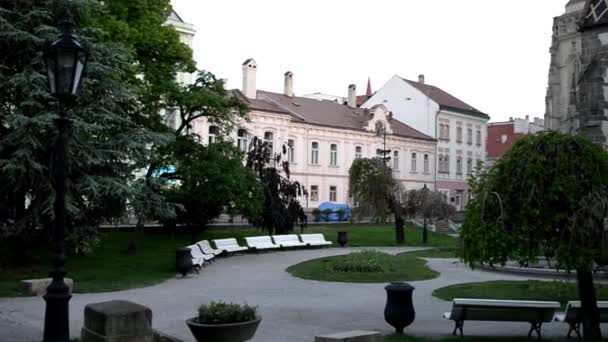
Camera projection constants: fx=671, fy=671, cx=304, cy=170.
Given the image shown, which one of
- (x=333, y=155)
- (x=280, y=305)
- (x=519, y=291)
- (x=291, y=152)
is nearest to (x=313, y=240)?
(x=519, y=291)

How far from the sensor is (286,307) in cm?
1457

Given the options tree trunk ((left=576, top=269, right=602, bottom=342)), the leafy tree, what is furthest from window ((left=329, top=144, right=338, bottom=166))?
tree trunk ((left=576, top=269, right=602, bottom=342))

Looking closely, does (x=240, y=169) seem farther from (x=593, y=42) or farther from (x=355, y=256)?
(x=593, y=42)

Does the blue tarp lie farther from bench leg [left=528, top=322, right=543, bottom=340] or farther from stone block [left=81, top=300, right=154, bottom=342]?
stone block [left=81, top=300, right=154, bottom=342]

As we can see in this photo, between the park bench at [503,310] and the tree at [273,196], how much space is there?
2234 cm

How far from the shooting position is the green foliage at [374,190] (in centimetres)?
3628

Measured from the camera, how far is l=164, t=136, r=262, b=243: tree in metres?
27.4

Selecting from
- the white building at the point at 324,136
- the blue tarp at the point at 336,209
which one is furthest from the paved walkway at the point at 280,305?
the white building at the point at 324,136

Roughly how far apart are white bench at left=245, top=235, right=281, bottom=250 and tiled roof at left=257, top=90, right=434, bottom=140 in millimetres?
23832

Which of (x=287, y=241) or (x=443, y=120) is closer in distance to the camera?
(x=287, y=241)

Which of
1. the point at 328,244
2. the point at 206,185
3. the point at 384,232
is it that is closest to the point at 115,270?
the point at 206,185

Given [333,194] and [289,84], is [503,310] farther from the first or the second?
[289,84]

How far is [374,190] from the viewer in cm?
3628

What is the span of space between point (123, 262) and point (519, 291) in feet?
44.9
